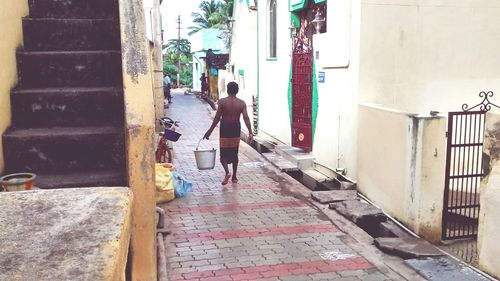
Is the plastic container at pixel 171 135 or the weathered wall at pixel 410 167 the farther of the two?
the plastic container at pixel 171 135

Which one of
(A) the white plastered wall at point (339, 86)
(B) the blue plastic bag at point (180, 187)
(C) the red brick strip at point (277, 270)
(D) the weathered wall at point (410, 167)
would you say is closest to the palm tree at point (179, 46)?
(A) the white plastered wall at point (339, 86)

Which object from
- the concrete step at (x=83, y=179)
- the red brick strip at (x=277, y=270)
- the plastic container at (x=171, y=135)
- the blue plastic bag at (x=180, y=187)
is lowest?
the red brick strip at (x=277, y=270)

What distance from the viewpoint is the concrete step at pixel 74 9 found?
483cm

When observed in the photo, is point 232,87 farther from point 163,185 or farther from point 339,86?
point 163,185

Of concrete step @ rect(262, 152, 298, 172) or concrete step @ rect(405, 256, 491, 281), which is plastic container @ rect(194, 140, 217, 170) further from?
concrete step @ rect(405, 256, 491, 281)

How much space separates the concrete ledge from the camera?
1.42m

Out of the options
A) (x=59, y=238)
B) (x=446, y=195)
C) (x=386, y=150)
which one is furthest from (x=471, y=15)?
(x=59, y=238)

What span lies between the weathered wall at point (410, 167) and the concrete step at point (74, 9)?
3746mm

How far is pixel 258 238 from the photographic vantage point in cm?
642

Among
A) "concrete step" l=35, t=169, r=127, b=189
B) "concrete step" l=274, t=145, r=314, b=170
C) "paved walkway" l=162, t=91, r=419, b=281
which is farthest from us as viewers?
"concrete step" l=274, t=145, r=314, b=170

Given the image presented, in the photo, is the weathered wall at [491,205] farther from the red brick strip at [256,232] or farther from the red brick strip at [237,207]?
the red brick strip at [237,207]

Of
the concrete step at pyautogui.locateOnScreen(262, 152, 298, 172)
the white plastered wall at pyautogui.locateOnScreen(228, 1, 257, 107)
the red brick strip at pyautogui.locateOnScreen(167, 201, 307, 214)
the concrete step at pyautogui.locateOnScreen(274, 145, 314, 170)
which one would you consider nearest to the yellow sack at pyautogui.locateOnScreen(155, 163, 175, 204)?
the red brick strip at pyautogui.locateOnScreen(167, 201, 307, 214)

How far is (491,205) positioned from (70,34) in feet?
14.2

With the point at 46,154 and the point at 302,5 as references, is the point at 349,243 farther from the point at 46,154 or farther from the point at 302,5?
the point at 302,5
